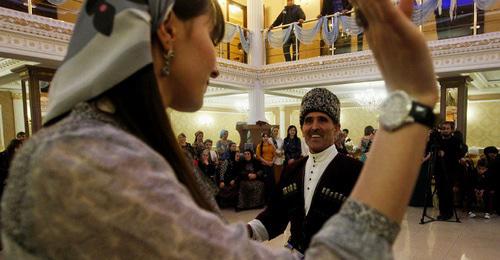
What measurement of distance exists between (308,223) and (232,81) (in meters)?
7.86

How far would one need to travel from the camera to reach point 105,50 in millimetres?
477

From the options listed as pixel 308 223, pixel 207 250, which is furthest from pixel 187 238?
pixel 308 223

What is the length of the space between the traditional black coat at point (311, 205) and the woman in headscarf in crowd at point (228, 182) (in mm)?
4566

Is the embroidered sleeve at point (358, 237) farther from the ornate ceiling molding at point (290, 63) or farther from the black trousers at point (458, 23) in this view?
the black trousers at point (458, 23)

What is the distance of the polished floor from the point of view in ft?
12.6

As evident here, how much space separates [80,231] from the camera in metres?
0.39

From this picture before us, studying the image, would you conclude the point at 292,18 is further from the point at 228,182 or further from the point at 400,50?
the point at 400,50

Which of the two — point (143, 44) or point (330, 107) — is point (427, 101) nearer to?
point (143, 44)

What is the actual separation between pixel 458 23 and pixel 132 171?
8.56 meters

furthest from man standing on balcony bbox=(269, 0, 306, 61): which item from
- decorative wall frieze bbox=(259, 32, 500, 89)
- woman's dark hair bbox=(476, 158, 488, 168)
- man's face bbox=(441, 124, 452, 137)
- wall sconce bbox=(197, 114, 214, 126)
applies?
wall sconce bbox=(197, 114, 214, 126)

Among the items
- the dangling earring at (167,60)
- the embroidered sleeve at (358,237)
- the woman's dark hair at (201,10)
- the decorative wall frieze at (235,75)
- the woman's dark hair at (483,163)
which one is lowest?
the woman's dark hair at (483,163)

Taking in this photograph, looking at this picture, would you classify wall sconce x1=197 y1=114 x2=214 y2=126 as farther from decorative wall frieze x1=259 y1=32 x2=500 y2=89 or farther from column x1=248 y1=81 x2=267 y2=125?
decorative wall frieze x1=259 y1=32 x2=500 y2=89

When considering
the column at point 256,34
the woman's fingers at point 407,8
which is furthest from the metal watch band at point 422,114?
the column at point 256,34

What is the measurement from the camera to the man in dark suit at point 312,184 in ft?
5.01
